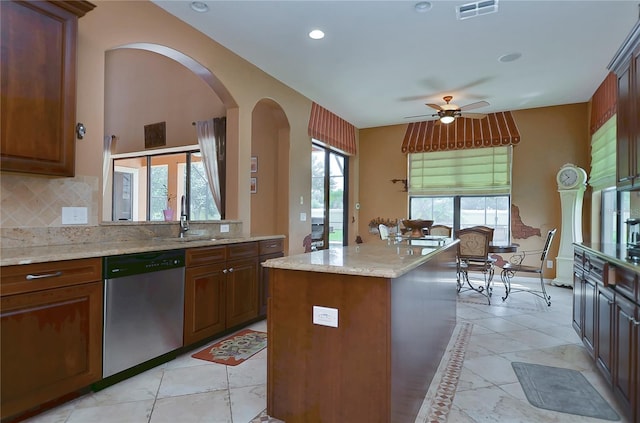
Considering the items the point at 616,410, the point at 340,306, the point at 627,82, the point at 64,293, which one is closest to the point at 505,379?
the point at 616,410

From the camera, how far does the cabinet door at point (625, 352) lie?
182 cm

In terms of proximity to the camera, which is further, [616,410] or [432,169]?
[432,169]

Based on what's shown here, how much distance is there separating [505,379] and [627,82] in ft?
7.84

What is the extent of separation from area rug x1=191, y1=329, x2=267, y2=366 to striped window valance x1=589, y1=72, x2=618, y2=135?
4.85m

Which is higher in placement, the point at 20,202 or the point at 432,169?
the point at 432,169

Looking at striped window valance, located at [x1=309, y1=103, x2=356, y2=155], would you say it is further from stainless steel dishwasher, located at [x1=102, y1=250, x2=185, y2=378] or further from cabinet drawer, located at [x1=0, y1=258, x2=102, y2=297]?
cabinet drawer, located at [x1=0, y1=258, x2=102, y2=297]

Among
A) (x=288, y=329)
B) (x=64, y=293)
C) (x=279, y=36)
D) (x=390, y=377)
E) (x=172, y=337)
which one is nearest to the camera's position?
(x=390, y=377)

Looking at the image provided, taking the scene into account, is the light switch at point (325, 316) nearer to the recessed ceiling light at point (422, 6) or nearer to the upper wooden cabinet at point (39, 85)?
the upper wooden cabinet at point (39, 85)

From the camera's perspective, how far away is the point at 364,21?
328 centimetres

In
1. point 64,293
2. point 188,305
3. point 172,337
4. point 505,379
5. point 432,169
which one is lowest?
point 505,379

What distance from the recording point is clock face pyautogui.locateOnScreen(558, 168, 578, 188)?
5.33 meters

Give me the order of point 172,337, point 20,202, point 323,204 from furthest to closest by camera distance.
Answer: point 323,204 → point 172,337 → point 20,202

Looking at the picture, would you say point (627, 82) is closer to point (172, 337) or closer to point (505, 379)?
point (505, 379)

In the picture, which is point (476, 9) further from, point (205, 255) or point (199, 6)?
point (205, 255)
